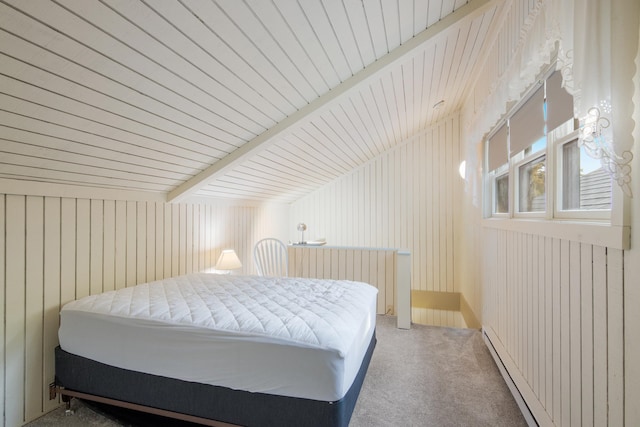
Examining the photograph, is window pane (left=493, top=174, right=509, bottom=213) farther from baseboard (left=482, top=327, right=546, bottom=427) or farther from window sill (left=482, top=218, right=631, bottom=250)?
baseboard (left=482, top=327, right=546, bottom=427)

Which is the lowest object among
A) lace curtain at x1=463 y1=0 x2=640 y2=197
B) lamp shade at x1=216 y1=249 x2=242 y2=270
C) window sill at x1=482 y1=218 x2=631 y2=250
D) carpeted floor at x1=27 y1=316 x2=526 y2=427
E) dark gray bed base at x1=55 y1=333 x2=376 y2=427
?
carpeted floor at x1=27 y1=316 x2=526 y2=427

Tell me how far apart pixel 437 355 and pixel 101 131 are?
277cm

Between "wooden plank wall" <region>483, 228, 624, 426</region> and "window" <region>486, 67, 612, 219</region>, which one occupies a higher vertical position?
"window" <region>486, 67, 612, 219</region>

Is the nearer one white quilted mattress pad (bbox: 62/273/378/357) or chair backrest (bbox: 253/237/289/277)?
white quilted mattress pad (bbox: 62/273/378/357)

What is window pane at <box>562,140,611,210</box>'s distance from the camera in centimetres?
118

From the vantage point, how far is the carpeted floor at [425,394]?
5.59 ft

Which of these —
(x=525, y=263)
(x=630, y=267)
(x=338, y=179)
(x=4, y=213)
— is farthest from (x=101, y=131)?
(x=338, y=179)

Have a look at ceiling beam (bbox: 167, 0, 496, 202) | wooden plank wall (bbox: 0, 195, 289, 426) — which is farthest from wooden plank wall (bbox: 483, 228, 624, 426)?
wooden plank wall (bbox: 0, 195, 289, 426)

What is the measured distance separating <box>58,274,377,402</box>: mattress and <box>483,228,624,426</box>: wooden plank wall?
0.91m

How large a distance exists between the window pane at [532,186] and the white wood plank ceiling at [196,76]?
109 cm

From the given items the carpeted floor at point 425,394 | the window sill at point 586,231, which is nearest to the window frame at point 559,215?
the window sill at point 586,231

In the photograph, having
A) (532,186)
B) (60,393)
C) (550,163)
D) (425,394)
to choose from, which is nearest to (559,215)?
(550,163)

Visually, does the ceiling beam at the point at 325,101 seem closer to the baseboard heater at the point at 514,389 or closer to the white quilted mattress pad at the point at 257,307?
the white quilted mattress pad at the point at 257,307

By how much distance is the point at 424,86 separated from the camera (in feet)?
9.66
